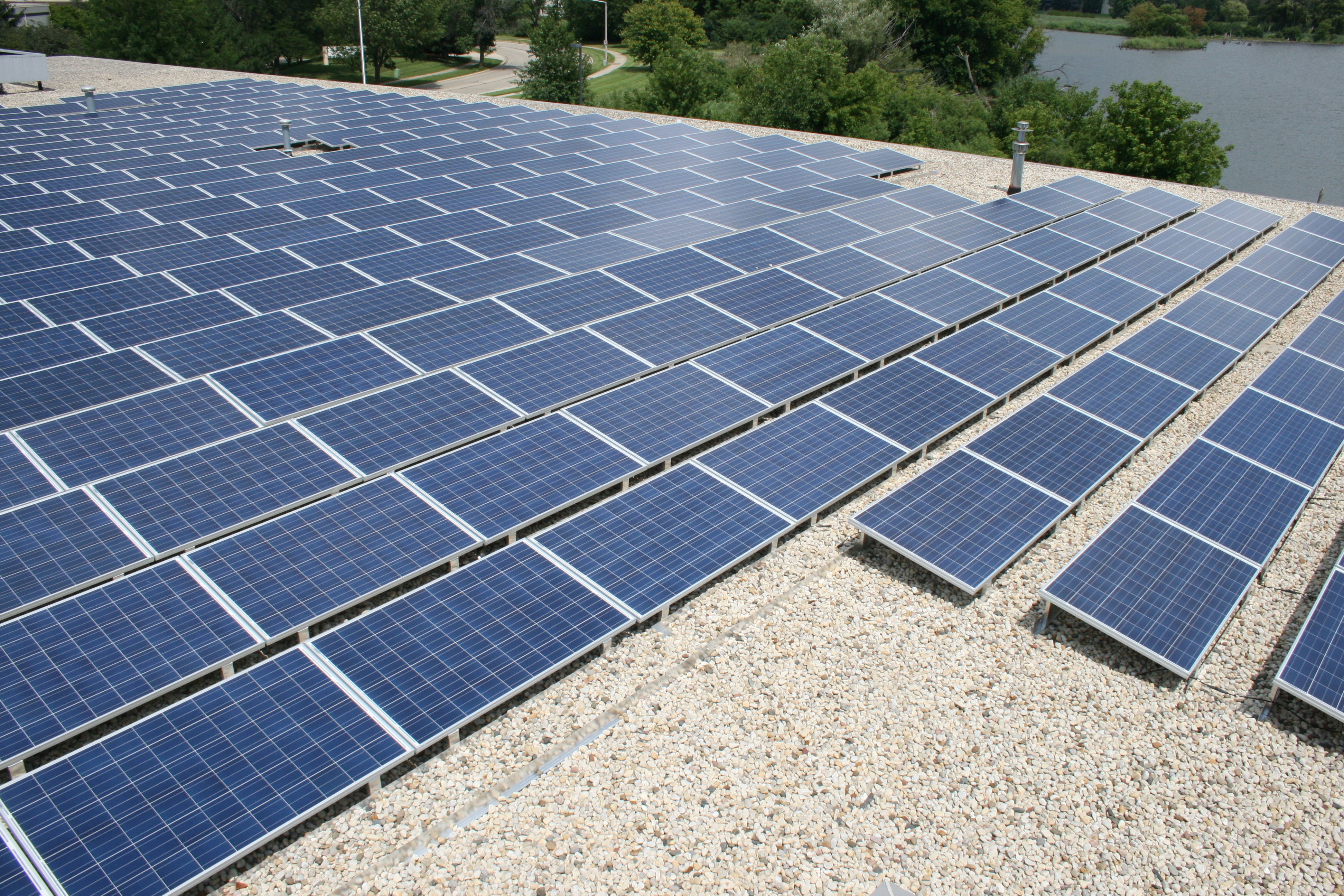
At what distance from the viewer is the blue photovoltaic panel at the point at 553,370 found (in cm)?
1534

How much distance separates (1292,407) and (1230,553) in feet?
19.0

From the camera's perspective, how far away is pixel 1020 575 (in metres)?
12.7

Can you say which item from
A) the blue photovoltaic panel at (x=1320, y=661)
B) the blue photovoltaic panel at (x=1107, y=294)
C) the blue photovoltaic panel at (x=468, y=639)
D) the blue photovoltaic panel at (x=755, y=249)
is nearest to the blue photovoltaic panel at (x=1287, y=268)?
the blue photovoltaic panel at (x=1107, y=294)

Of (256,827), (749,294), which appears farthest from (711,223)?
(256,827)

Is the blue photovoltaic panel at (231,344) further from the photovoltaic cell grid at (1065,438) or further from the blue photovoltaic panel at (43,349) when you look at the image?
the photovoltaic cell grid at (1065,438)

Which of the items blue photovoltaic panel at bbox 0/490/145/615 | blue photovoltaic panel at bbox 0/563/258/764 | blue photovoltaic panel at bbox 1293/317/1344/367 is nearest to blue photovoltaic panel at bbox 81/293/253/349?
blue photovoltaic panel at bbox 0/490/145/615

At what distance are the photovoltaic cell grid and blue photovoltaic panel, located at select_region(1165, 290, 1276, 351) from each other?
37 mm

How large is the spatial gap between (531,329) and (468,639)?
873cm

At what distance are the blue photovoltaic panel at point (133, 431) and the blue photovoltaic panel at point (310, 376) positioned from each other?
1.42ft

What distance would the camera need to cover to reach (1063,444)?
14.9 meters

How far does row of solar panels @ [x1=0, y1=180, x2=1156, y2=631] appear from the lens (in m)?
11.3

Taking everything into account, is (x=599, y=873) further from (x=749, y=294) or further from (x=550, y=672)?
(x=749, y=294)

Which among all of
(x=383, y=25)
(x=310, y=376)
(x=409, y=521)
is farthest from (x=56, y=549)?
(x=383, y=25)

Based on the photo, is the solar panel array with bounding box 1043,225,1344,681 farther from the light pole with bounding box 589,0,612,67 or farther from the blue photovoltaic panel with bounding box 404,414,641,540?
the light pole with bounding box 589,0,612,67
